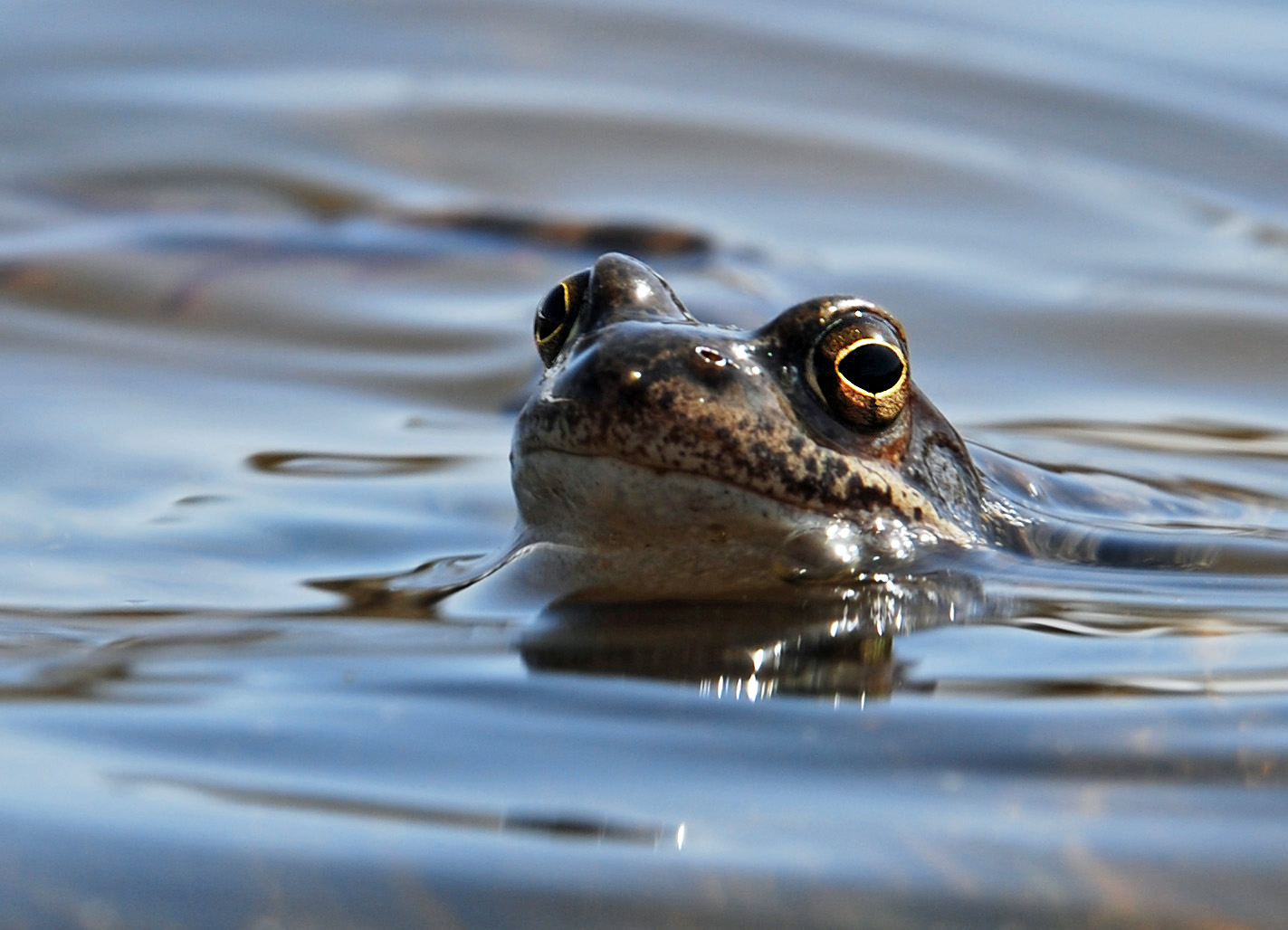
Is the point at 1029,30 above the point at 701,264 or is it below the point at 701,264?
above

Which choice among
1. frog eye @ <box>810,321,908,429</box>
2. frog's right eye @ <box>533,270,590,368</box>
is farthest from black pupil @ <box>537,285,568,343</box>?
frog eye @ <box>810,321,908,429</box>

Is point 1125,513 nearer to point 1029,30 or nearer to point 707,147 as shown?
point 707,147

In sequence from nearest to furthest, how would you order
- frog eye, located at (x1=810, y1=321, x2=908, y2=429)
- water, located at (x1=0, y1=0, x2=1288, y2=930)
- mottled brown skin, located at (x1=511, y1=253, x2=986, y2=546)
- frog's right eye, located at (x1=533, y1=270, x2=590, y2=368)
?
water, located at (x1=0, y1=0, x2=1288, y2=930) → mottled brown skin, located at (x1=511, y1=253, x2=986, y2=546) → frog eye, located at (x1=810, y1=321, x2=908, y2=429) → frog's right eye, located at (x1=533, y1=270, x2=590, y2=368)

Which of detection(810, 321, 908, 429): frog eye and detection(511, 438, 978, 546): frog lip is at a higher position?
detection(810, 321, 908, 429): frog eye

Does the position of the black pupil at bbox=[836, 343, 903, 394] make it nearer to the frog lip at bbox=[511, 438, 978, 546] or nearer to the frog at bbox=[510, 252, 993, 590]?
the frog at bbox=[510, 252, 993, 590]

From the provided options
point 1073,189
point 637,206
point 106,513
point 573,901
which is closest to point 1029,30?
point 1073,189

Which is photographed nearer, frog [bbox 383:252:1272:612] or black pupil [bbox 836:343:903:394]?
frog [bbox 383:252:1272:612]
